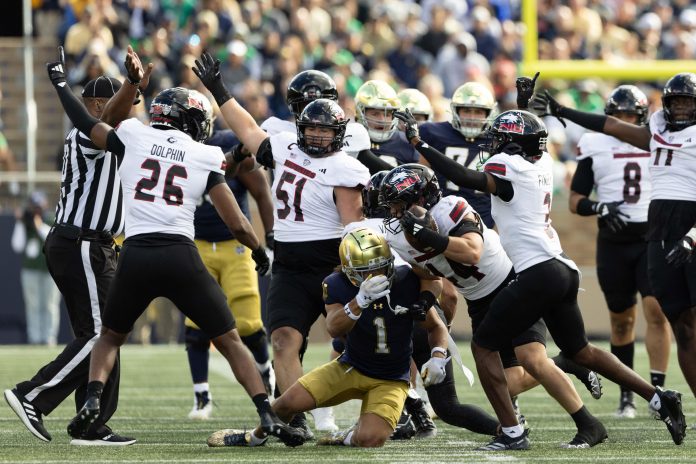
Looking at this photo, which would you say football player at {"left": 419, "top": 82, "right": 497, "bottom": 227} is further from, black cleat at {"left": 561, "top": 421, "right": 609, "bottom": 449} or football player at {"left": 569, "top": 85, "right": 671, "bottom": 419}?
black cleat at {"left": 561, "top": 421, "right": 609, "bottom": 449}

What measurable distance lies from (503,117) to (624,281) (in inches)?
85.5

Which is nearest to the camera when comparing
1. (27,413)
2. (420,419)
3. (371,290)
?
(371,290)

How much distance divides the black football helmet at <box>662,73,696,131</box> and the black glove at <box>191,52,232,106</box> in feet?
7.36

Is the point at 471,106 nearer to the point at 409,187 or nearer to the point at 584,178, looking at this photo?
the point at 584,178

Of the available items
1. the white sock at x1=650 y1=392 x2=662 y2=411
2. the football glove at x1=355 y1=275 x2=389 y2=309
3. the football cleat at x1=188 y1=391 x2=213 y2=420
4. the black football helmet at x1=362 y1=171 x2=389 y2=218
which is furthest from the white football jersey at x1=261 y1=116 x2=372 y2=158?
the white sock at x1=650 y1=392 x2=662 y2=411

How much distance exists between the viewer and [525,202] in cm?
601

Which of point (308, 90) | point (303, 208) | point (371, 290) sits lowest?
point (371, 290)

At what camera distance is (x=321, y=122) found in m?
6.28

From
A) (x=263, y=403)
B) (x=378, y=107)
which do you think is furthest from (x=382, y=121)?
(x=263, y=403)

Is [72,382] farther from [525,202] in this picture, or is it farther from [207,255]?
[525,202]

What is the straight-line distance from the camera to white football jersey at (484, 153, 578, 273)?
5965 millimetres

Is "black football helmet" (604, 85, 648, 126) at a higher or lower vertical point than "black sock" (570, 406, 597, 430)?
higher

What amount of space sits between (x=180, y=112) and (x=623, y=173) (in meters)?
3.05

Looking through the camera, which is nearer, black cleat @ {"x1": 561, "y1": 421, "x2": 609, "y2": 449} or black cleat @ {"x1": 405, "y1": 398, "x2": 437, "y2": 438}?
black cleat @ {"x1": 561, "y1": 421, "x2": 609, "y2": 449}
